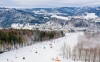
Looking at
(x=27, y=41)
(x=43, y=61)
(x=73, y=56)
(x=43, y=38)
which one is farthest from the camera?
(x=43, y=38)

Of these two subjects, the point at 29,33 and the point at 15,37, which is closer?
the point at 15,37

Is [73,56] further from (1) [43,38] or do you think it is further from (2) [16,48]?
(1) [43,38]

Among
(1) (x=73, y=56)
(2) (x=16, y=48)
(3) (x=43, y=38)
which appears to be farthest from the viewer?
(3) (x=43, y=38)

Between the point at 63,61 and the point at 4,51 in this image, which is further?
the point at 4,51

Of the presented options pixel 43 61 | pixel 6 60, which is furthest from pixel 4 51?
pixel 43 61

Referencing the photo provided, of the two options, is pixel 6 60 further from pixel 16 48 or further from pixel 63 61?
pixel 16 48

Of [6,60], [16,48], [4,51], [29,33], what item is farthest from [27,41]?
[6,60]

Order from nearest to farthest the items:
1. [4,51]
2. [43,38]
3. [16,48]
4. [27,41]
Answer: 1. [4,51]
2. [16,48]
3. [27,41]
4. [43,38]

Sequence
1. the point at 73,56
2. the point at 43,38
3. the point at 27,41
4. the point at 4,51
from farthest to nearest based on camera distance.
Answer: the point at 43,38 < the point at 27,41 < the point at 4,51 < the point at 73,56

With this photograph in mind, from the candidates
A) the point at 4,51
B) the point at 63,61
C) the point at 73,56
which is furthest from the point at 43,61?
the point at 4,51
